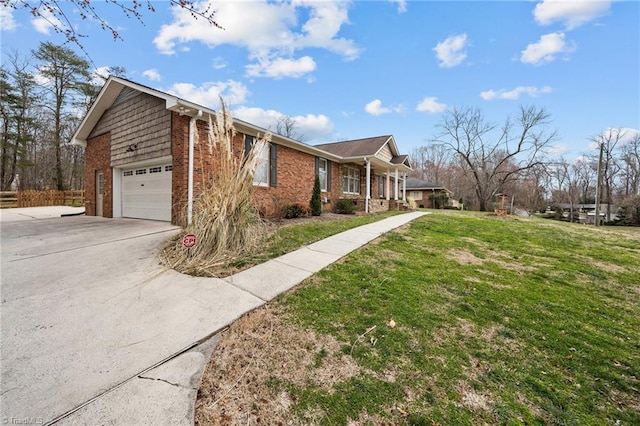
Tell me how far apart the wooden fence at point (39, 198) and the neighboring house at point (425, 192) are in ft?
96.4

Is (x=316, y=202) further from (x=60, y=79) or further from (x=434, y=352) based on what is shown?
(x=60, y=79)

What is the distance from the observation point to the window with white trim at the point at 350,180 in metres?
14.8

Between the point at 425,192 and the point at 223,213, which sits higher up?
the point at 425,192

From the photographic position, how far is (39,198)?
17.7m

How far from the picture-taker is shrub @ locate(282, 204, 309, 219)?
9672mm

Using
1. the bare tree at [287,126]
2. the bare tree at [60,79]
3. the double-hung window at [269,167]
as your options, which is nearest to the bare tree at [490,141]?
the bare tree at [287,126]

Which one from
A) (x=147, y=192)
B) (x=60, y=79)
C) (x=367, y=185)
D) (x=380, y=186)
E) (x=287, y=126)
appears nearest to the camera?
(x=147, y=192)

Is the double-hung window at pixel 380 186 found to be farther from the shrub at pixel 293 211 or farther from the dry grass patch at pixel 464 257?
the dry grass patch at pixel 464 257

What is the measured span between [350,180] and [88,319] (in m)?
13.8

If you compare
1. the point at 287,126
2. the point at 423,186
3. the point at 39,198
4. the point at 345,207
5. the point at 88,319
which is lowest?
the point at 88,319

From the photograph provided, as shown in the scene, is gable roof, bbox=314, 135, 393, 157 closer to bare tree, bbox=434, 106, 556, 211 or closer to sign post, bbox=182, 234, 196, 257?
sign post, bbox=182, 234, 196, 257

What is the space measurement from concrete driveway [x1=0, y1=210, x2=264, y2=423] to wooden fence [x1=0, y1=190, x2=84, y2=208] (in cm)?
1799

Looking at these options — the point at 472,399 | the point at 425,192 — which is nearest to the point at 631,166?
the point at 425,192

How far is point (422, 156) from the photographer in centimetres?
4141
